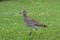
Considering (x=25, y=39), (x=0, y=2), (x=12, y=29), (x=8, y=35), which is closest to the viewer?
(x=25, y=39)

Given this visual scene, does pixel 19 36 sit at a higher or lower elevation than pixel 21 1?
higher

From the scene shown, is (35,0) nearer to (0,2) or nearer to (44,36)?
(0,2)

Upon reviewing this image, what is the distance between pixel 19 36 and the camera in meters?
9.35

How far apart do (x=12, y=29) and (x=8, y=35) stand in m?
1.07

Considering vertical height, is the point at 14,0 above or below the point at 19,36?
below

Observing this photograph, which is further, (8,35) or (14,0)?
(14,0)

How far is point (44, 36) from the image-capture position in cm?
912

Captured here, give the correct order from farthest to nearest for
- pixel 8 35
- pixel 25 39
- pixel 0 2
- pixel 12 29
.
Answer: pixel 0 2, pixel 12 29, pixel 8 35, pixel 25 39

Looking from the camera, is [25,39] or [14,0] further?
[14,0]

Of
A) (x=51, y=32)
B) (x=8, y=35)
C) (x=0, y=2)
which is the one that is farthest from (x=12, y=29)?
(x=0, y=2)

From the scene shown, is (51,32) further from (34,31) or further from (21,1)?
(21,1)

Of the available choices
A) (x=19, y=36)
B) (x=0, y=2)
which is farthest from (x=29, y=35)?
(x=0, y=2)

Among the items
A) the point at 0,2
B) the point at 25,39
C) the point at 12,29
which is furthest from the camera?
the point at 0,2

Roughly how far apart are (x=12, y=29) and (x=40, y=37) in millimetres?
1901
